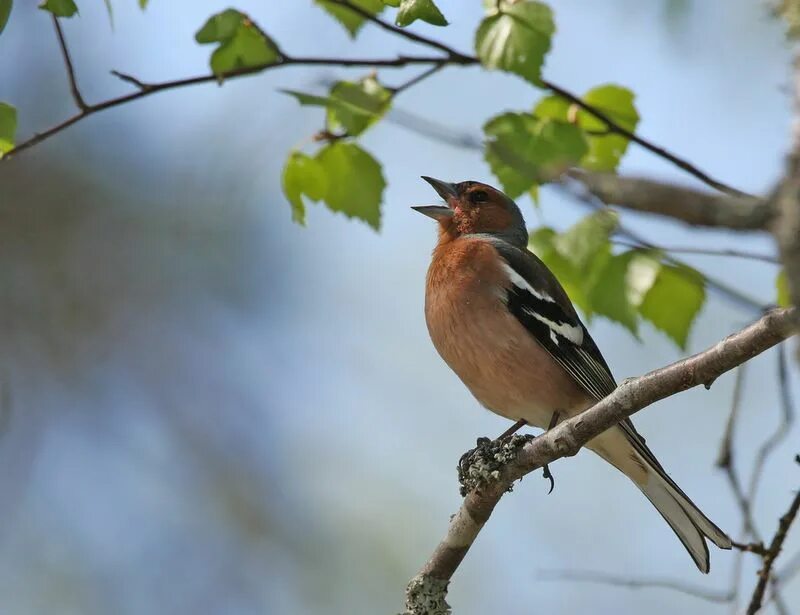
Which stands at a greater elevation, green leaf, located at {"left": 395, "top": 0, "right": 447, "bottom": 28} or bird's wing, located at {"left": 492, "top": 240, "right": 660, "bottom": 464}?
bird's wing, located at {"left": 492, "top": 240, "right": 660, "bottom": 464}

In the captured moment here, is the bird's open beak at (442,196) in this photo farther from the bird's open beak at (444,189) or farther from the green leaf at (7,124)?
the green leaf at (7,124)

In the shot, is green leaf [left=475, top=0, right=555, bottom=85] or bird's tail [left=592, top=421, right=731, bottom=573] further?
bird's tail [left=592, top=421, right=731, bottom=573]

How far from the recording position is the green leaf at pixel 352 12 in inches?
181

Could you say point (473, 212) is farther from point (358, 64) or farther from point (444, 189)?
point (358, 64)

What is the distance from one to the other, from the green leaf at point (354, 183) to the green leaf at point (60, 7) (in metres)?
1.33

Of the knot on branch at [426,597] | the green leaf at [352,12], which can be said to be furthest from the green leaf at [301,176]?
the knot on branch at [426,597]

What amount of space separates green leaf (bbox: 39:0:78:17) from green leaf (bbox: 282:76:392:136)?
1.00 meters

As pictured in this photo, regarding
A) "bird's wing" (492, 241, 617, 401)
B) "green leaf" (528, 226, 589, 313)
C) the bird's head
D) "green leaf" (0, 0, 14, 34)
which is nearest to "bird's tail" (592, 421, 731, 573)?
"bird's wing" (492, 241, 617, 401)

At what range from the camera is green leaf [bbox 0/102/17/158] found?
428 cm

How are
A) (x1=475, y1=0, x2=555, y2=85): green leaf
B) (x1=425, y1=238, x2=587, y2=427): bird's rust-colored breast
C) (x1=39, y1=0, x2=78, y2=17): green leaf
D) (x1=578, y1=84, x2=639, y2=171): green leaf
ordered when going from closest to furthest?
1. (x1=39, y1=0, x2=78, y2=17): green leaf
2. (x1=475, y1=0, x2=555, y2=85): green leaf
3. (x1=578, y1=84, x2=639, y2=171): green leaf
4. (x1=425, y1=238, x2=587, y2=427): bird's rust-colored breast

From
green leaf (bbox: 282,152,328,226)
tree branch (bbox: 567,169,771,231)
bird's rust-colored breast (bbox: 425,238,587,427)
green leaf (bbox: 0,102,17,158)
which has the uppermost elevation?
bird's rust-colored breast (bbox: 425,238,587,427)

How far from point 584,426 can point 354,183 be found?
178 cm

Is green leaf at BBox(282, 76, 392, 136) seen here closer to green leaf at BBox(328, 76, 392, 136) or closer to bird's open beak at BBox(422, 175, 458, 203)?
green leaf at BBox(328, 76, 392, 136)

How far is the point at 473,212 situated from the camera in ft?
22.5
